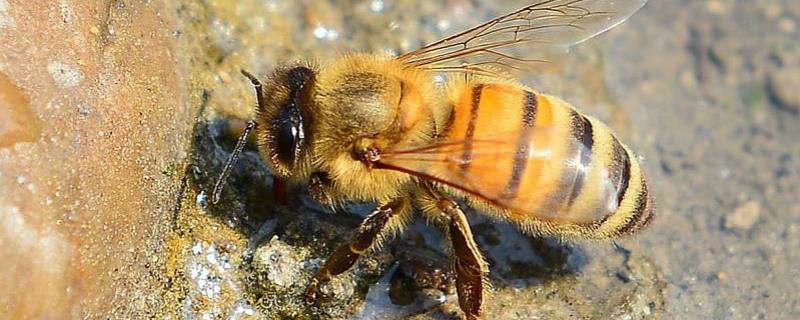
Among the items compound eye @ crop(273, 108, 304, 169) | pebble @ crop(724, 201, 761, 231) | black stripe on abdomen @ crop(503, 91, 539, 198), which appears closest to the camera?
black stripe on abdomen @ crop(503, 91, 539, 198)

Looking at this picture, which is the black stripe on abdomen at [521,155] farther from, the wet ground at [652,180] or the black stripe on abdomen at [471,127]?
the wet ground at [652,180]

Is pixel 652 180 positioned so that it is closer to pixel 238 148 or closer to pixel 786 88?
pixel 786 88

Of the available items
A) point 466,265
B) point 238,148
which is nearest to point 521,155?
point 466,265

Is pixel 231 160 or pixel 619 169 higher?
pixel 231 160

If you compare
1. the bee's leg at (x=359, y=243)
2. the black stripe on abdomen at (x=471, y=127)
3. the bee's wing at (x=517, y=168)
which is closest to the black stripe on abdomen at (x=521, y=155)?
the bee's wing at (x=517, y=168)

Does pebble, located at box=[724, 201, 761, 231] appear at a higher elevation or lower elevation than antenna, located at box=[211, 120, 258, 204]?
lower

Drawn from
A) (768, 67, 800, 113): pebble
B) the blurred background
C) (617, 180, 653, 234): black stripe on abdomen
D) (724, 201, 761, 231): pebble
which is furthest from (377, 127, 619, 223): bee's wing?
(768, 67, 800, 113): pebble

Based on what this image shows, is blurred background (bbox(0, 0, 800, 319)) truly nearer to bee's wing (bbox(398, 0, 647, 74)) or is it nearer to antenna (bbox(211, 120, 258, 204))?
antenna (bbox(211, 120, 258, 204))
